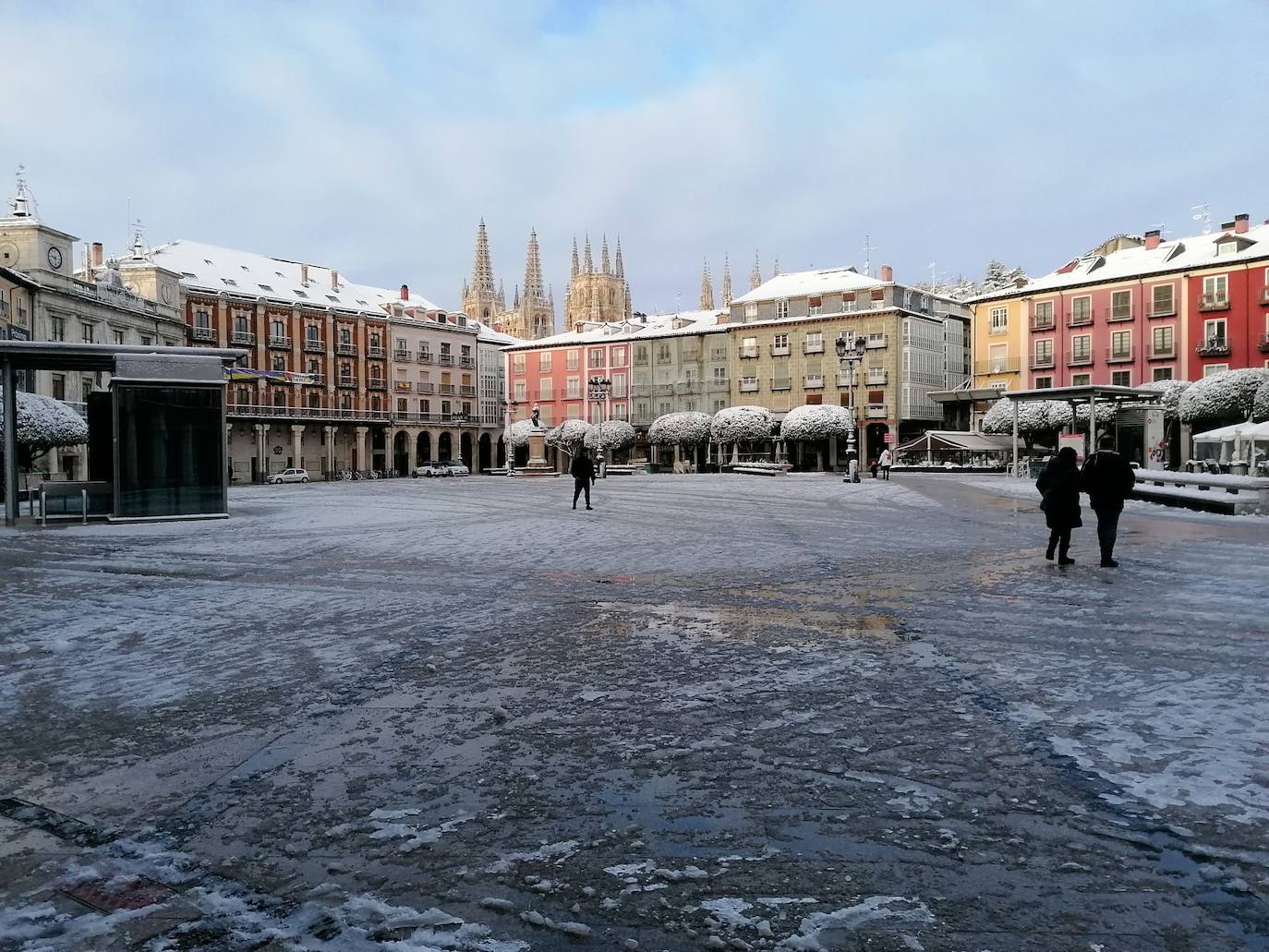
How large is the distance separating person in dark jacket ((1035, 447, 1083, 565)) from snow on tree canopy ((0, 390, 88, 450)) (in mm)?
26043

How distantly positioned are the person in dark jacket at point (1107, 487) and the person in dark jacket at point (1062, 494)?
0.15 metres

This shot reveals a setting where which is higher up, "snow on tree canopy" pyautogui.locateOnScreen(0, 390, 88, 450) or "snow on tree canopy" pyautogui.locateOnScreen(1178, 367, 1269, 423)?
"snow on tree canopy" pyautogui.locateOnScreen(1178, 367, 1269, 423)

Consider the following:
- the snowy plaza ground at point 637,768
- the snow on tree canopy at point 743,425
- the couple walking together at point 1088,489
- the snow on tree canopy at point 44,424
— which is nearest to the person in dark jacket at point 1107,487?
the couple walking together at point 1088,489

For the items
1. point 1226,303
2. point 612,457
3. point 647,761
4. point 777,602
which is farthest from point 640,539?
point 612,457

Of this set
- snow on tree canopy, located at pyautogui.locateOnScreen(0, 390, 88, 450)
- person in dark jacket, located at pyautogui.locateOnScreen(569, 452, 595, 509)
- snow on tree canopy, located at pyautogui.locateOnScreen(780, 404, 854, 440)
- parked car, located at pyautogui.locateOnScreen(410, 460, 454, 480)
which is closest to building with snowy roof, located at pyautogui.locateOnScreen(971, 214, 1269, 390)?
snow on tree canopy, located at pyautogui.locateOnScreen(780, 404, 854, 440)

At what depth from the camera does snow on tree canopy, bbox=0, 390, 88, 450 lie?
25.8 meters

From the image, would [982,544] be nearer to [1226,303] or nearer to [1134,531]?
[1134,531]

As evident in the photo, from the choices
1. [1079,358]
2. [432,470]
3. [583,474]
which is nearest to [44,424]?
[583,474]

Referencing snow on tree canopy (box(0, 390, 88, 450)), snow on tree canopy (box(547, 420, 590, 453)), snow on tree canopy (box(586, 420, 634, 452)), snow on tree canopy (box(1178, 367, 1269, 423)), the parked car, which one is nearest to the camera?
snow on tree canopy (box(0, 390, 88, 450))

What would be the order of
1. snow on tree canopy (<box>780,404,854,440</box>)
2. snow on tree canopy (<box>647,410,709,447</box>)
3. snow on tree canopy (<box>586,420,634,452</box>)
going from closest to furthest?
snow on tree canopy (<box>780,404,854,440</box>) < snow on tree canopy (<box>647,410,709,447</box>) < snow on tree canopy (<box>586,420,634,452</box>)

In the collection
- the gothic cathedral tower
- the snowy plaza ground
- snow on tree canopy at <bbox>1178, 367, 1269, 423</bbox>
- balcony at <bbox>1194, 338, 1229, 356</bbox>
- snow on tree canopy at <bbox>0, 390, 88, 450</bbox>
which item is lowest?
the snowy plaza ground

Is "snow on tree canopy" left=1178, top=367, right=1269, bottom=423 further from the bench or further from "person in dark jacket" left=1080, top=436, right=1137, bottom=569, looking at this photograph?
"person in dark jacket" left=1080, top=436, right=1137, bottom=569

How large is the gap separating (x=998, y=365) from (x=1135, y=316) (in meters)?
7.86

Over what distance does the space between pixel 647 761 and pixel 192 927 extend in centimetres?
183
